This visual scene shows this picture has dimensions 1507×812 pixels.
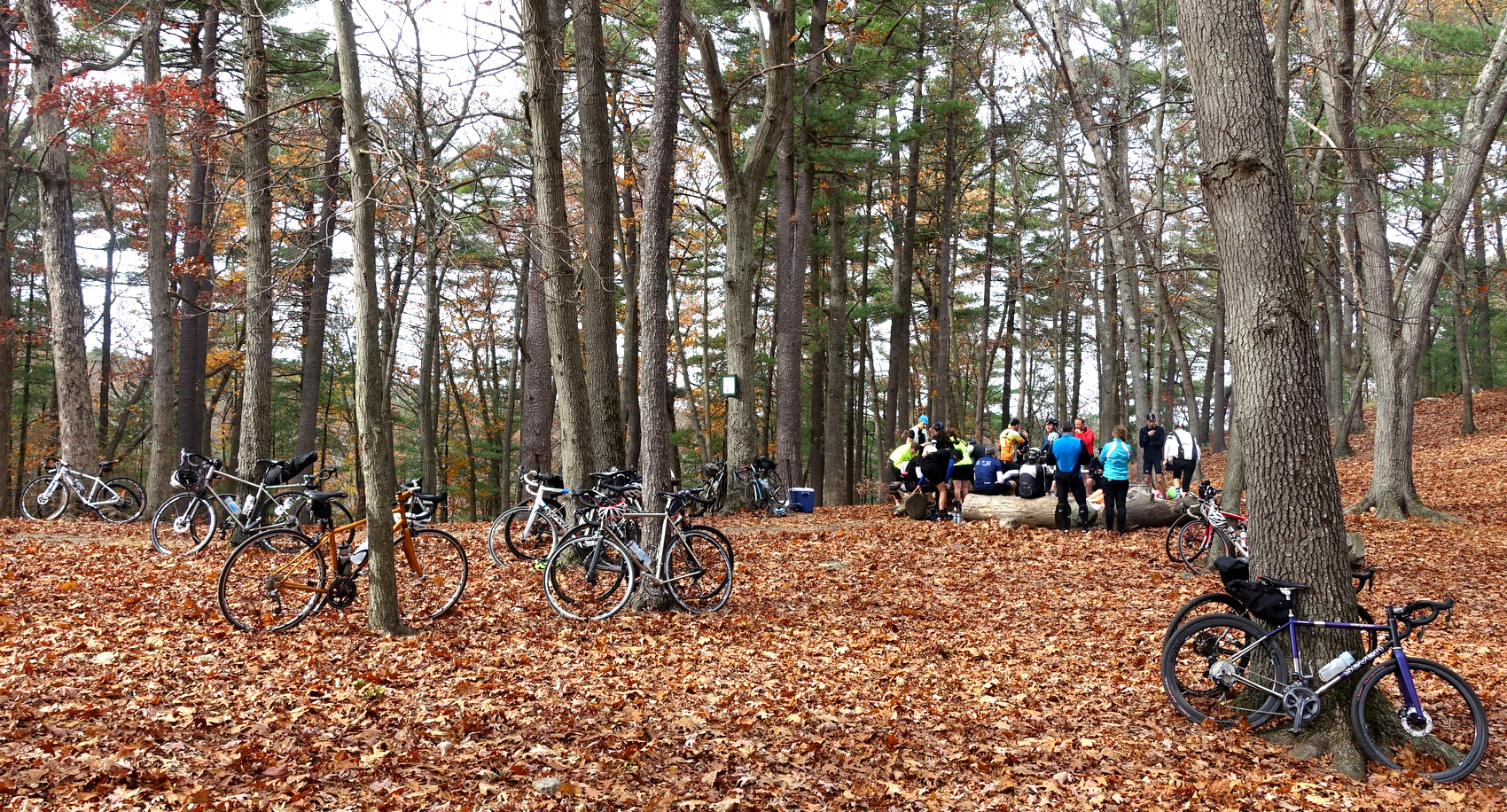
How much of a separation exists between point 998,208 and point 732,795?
26852 mm

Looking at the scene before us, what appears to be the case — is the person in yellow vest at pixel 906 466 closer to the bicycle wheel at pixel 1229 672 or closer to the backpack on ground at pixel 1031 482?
the backpack on ground at pixel 1031 482

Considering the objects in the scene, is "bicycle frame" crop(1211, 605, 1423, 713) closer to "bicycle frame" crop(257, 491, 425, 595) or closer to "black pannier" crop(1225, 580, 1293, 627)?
"black pannier" crop(1225, 580, 1293, 627)

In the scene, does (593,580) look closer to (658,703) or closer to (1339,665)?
(658,703)

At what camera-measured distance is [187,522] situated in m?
10.3

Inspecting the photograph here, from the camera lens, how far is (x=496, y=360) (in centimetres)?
2989

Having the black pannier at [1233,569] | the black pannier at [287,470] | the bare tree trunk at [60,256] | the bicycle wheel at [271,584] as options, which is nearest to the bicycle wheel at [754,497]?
the black pannier at [287,470]

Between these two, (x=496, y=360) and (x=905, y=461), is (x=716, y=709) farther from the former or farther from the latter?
(x=496, y=360)

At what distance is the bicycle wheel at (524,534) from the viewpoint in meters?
9.90

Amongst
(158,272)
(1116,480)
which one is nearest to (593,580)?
(1116,480)

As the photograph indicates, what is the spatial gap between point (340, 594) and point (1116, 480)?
9.76 m

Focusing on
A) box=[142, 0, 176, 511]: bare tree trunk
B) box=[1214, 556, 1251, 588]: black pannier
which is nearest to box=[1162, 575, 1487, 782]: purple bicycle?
box=[1214, 556, 1251, 588]: black pannier

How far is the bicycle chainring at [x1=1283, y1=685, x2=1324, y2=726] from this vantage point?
508 cm

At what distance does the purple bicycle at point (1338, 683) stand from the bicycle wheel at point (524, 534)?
6694mm

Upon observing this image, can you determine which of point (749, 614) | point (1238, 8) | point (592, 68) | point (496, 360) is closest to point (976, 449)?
point (749, 614)
